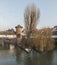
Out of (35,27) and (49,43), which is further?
(35,27)

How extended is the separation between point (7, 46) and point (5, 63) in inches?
403

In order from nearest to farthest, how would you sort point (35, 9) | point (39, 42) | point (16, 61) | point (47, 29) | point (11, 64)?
point (11, 64) → point (16, 61) → point (39, 42) → point (47, 29) → point (35, 9)

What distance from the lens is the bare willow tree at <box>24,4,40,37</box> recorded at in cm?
2223

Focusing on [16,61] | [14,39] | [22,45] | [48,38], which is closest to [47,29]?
[48,38]

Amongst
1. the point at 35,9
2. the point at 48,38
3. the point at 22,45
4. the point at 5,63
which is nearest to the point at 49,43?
the point at 48,38

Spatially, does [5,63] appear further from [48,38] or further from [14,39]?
[14,39]

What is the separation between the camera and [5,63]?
14.8 m

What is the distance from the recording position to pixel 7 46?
24969 mm

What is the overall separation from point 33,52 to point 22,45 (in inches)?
77.9

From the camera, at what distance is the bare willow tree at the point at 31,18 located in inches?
875

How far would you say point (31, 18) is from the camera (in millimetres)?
23219

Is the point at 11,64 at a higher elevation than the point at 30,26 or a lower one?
lower

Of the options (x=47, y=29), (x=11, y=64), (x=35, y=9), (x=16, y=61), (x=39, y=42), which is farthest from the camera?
(x=35, y=9)

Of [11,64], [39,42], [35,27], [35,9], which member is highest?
[35,9]
